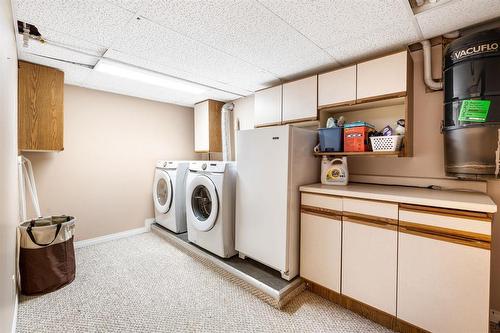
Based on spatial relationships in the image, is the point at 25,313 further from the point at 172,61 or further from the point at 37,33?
the point at 172,61

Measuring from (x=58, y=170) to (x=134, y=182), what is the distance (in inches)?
36.9

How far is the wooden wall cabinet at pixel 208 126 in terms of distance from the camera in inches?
150

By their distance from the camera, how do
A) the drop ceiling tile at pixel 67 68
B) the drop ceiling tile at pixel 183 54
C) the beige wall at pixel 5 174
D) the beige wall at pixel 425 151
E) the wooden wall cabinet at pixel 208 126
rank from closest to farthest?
the beige wall at pixel 5 174 → the drop ceiling tile at pixel 183 54 → the beige wall at pixel 425 151 → the drop ceiling tile at pixel 67 68 → the wooden wall cabinet at pixel 208 126

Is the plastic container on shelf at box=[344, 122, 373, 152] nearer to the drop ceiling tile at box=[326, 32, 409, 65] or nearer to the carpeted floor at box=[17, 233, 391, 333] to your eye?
the drop ceiling tile at box=[326, 32, 409, 65]

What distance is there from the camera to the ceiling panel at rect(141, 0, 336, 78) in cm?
151

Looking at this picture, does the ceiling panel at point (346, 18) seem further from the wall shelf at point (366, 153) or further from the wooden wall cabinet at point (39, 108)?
the wooden wall cabinet at point (39, 108)

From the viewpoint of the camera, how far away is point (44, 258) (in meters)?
2.03

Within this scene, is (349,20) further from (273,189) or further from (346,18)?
(273,189)

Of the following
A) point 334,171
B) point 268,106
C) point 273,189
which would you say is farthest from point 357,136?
point 268,106

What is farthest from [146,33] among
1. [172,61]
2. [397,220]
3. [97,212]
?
[97,212]

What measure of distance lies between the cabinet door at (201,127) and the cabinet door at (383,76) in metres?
2.45

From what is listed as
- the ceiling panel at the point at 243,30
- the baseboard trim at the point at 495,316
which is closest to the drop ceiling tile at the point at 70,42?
the ceiling panel at the point at 243,30

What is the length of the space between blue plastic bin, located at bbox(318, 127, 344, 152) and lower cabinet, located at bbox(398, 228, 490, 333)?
935 mm

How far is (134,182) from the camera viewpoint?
3578 millimetres
